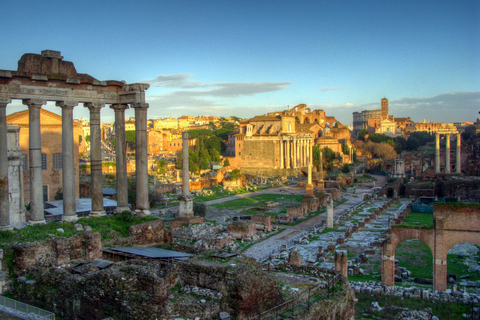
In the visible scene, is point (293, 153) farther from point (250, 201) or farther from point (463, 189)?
point (463, 189)

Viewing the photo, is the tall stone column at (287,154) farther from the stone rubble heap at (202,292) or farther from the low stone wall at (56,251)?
the stone rubble heap at (202,292)

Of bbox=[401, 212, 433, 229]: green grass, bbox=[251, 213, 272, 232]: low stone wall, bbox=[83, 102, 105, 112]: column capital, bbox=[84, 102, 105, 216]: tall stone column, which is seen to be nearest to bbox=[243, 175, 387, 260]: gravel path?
bbox=[251, 213, 272, 232]: low stone wall

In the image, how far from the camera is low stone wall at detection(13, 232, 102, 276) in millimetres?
11359

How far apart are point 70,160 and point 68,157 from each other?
130mm

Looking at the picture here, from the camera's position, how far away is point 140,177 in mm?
16516

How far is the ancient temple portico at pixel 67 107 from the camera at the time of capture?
1413cm

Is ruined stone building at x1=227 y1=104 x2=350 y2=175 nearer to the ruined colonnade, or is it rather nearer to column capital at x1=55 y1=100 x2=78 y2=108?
the ruined colonnade

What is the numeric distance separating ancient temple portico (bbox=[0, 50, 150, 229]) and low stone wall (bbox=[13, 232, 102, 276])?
2.84 metres

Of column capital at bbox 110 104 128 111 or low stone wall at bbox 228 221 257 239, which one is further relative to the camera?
low stone wall at bbox 228 221 257 239

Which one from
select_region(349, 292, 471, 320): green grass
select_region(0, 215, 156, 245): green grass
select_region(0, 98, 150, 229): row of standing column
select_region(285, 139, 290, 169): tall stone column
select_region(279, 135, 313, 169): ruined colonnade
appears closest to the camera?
select_region(0, 215, 156, 245): green grass

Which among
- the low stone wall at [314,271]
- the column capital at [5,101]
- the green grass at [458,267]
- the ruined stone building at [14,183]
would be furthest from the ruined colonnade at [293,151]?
the column capital at [5,101]

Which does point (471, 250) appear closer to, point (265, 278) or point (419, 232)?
point (419, 232)

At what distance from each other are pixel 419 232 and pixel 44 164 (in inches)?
1053

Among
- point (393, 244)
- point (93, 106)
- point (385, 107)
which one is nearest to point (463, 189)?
point (393, 244)
